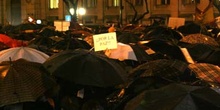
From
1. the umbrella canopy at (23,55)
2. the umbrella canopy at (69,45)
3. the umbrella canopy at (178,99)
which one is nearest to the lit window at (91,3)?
the umbrella canopy at (69,45)

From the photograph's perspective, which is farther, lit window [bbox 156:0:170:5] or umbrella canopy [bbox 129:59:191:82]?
lit window [bbox 156:0:170:5]

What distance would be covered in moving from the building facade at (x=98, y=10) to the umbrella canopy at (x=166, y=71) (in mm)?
32603

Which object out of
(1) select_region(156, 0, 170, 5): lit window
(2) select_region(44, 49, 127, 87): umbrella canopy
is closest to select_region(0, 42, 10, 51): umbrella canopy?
(2) select_region(44, 49, 127, 87): umbrella canopy

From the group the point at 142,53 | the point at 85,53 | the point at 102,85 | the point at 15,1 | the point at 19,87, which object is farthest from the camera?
the point at 15,1

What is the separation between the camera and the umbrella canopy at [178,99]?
14.6 ft

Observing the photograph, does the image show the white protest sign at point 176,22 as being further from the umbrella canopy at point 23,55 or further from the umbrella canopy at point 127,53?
the umbrella canopy at point 23,55

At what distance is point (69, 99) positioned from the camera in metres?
7.01

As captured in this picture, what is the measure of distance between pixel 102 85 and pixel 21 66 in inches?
42.4

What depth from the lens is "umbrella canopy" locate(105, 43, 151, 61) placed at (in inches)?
357

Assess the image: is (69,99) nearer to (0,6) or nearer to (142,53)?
(142,53)

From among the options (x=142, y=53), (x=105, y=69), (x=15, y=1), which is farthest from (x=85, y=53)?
(x=15, y=1)

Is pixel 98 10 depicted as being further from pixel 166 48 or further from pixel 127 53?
pixel 127 53

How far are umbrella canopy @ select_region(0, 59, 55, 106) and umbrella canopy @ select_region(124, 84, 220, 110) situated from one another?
5.91 ft

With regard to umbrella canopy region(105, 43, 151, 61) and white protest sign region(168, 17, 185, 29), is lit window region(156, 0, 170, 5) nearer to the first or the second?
white protest sign region(168, 17, 185, 29)
